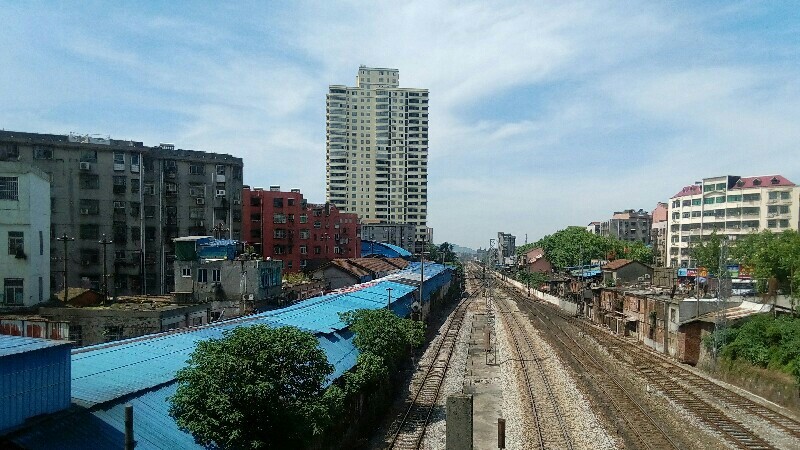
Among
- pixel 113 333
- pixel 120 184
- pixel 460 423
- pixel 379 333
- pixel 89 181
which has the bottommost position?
pixel 113 333

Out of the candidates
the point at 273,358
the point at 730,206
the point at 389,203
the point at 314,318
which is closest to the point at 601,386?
the point at 314,318

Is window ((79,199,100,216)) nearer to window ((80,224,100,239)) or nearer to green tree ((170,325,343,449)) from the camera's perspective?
window ((80,224,100,239))

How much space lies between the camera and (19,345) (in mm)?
10750

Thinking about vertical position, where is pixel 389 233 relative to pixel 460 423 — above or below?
above

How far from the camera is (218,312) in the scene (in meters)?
37.0

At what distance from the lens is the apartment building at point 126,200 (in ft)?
151

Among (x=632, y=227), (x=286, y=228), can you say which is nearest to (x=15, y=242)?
(x=286, y=228)

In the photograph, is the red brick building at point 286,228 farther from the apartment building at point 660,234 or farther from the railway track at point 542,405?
the apartment building at point 660,234

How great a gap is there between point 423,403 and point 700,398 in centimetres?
1376

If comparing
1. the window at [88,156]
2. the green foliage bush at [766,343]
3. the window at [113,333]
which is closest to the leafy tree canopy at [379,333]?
the window at [113,333]

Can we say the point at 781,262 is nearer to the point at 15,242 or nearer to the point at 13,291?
the point at 15,242

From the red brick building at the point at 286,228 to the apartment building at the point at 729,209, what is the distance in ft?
167

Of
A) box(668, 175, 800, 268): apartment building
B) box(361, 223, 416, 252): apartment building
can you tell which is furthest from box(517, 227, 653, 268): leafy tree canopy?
box(361, 223, 416, 252): apartment building

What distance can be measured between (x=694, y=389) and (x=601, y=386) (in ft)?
15.8
